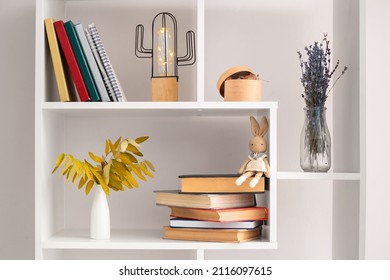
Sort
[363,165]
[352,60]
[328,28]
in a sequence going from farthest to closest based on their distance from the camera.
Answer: [328,28] < [352,60] < [363,165]

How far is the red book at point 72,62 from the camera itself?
183 cm

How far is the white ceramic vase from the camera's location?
1867mm

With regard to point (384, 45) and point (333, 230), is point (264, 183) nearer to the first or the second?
point (333, 230)

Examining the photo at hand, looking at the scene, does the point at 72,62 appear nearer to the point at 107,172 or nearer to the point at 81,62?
the point at 81,62

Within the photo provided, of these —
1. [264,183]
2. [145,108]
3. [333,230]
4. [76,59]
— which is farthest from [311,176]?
[76,59]

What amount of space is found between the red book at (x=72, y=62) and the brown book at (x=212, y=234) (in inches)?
17.9

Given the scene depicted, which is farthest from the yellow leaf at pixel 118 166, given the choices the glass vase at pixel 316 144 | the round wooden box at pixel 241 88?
the glass vase at pixel 316 144

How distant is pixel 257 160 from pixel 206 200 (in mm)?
181

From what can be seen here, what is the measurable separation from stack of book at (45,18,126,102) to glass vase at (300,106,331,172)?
0.55 m

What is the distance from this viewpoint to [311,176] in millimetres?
1822
